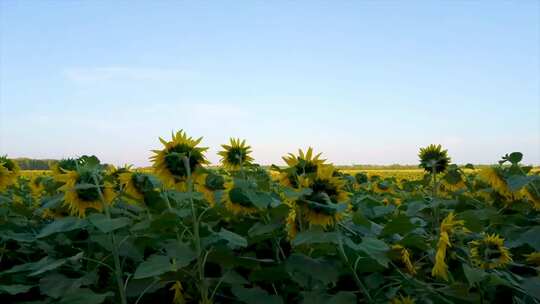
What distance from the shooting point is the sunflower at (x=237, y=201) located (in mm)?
2475

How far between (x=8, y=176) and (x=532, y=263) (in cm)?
358

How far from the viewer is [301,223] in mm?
2174

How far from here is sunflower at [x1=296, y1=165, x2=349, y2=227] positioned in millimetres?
2109

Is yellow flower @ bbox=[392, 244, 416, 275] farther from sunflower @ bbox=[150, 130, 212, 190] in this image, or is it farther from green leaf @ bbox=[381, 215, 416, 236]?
sunflower @ bbox=[150, 130, 212, 190]

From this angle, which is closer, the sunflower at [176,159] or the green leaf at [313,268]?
the green leaf at [313,268]

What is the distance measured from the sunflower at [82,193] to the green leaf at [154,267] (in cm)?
77

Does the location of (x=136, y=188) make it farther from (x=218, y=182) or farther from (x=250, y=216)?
(x=250, y=216)

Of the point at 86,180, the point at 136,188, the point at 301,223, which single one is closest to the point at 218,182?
the point at 136,188

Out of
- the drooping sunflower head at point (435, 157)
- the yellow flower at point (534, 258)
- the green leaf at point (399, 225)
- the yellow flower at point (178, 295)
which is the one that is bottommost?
the yellow flower at point (178, 295)

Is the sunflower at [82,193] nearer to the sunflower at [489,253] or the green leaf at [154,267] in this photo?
the green leaf at [154,267]

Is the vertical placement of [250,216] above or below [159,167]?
below

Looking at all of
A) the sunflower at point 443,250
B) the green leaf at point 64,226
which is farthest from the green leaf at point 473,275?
the green leaf at point 64,226

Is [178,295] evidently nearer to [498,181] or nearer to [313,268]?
[313,268]

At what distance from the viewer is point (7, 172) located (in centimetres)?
375
